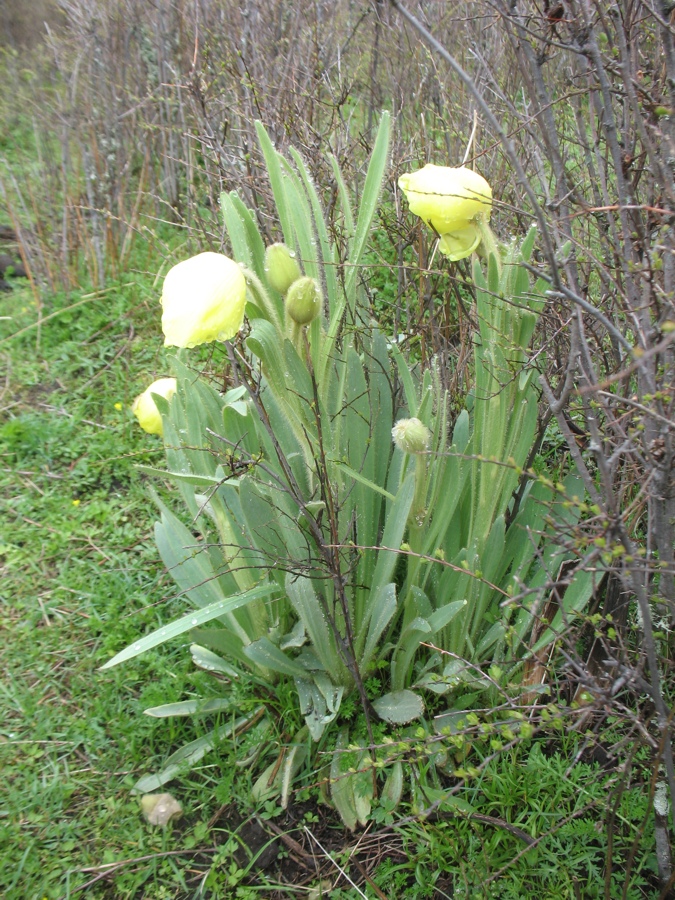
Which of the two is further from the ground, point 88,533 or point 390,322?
point 390,322

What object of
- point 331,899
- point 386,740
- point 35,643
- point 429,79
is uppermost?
point 429,79

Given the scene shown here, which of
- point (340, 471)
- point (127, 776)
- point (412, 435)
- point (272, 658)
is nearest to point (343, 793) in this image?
point (272, 658)

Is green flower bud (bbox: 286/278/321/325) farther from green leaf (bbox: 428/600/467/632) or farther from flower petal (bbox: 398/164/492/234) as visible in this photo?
green leaf (bbox: 428/600/467/632)

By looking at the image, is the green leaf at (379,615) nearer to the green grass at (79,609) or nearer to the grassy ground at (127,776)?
the grassy ground at (127,776)

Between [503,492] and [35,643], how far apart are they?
145 centimetres

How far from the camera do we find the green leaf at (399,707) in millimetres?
1506

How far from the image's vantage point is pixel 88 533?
2381 millimetres

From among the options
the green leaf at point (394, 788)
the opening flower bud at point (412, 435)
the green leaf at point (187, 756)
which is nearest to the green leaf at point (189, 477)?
the opening flower bud at point (412, 435)

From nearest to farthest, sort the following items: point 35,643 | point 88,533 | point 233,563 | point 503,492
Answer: point 503,492, point 233,563, point 35,643, point 88,533

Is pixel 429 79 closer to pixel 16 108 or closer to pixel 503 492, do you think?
pixel 503 492

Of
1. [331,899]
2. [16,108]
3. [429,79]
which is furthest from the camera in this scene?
[16,108]

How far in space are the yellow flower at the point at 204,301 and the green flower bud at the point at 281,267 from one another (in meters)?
0.09

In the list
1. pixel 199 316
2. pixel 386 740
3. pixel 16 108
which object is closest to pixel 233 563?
pixel 386 740

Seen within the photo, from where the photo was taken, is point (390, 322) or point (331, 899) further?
point (390, 322)
